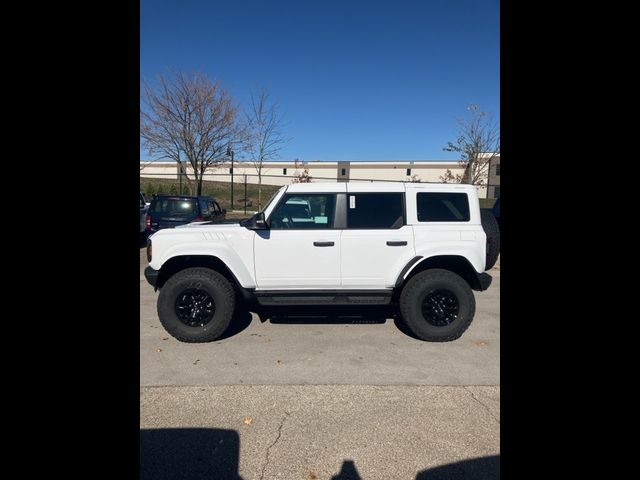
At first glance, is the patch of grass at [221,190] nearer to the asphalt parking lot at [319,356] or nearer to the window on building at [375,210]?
the asphalt parking lot at [319,356]

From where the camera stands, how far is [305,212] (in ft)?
16.6

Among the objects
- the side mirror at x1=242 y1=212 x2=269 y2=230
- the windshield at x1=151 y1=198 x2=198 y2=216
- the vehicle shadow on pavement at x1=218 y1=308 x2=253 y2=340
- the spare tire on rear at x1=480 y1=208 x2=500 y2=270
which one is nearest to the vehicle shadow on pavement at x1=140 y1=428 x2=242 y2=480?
the vehicle shadow on pavement at x1=218 y1=308 x2=253 y2=340

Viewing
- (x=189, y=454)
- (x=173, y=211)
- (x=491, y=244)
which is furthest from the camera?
(x=173, y=211)

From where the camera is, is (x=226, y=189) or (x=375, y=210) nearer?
(x=375, y=210)

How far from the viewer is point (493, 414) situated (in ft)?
10.1

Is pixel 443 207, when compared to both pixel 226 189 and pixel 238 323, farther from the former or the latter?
pixel 226 189

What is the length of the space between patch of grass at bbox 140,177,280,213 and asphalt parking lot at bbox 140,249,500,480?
654 inches

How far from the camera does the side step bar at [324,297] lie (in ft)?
15.8

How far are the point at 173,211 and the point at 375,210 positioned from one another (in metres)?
7.70

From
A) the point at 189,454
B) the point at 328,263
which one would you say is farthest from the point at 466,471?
the point at 328,263

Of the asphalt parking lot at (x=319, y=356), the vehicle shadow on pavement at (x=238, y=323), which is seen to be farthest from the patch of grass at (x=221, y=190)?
the asphalt parking lot at (x=319, y=356)

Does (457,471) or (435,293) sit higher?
(435,293)
